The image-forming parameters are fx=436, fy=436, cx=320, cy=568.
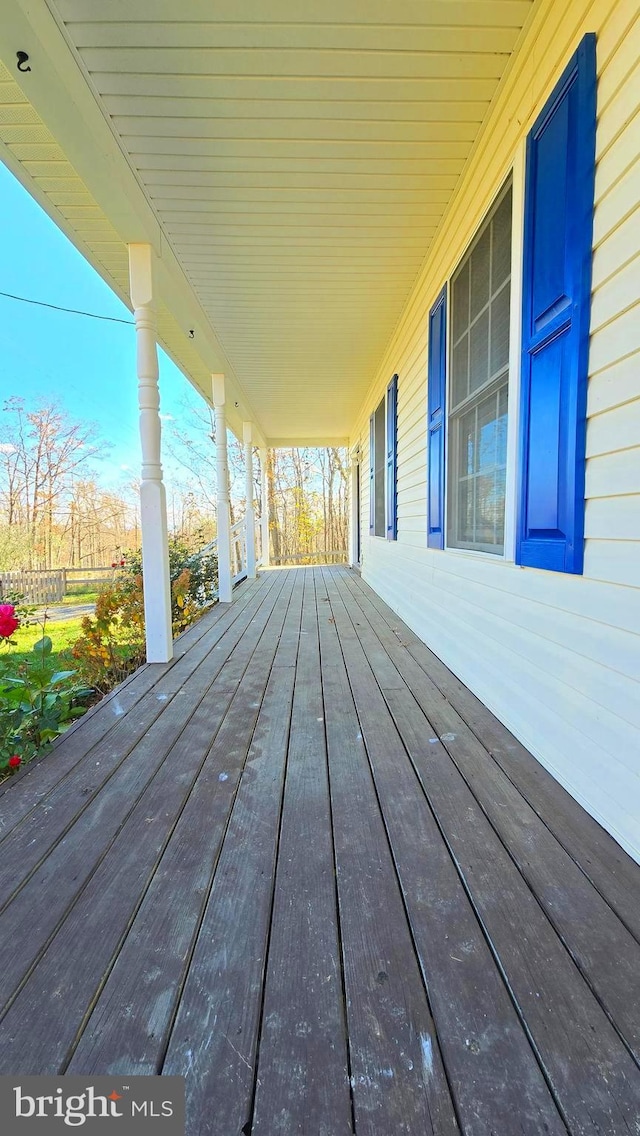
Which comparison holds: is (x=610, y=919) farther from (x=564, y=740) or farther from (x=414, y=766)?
(x=414, y=766)

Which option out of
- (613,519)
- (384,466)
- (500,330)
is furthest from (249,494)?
(613,519)

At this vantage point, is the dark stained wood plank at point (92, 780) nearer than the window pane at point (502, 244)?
Yes

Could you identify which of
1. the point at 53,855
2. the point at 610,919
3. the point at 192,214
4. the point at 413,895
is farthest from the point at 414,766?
the point at 192,214

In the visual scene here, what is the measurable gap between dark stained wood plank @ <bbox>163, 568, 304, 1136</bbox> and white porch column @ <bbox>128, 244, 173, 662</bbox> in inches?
68.3

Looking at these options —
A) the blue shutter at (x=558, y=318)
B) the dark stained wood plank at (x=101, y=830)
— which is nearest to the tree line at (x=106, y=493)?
the dark stained wood plank at (x=101, y=830)

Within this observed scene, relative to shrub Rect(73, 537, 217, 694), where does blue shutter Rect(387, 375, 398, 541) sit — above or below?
above

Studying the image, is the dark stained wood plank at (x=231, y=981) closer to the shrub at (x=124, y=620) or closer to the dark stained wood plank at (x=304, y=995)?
the dark stained wood plank at (x=304, y=995)

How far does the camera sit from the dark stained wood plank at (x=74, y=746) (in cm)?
148

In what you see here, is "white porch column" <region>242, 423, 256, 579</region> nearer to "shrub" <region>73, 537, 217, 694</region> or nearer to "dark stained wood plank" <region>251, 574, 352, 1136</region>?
"shrub" <region>73, 537, 217, 694</region>

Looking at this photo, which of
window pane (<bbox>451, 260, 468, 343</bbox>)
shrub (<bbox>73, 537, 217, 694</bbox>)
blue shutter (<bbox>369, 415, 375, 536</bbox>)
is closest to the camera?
window pane (<bbox>451, 260, 468, 343</bbox>)

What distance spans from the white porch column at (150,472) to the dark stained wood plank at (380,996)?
6.41 ft

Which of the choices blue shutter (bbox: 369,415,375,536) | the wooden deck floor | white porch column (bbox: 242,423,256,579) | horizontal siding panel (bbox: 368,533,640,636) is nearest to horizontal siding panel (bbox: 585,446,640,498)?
horizontal siding panel (bbox: 368,533,640,636)

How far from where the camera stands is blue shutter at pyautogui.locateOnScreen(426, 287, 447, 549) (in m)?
2.83

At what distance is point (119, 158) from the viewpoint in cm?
215
